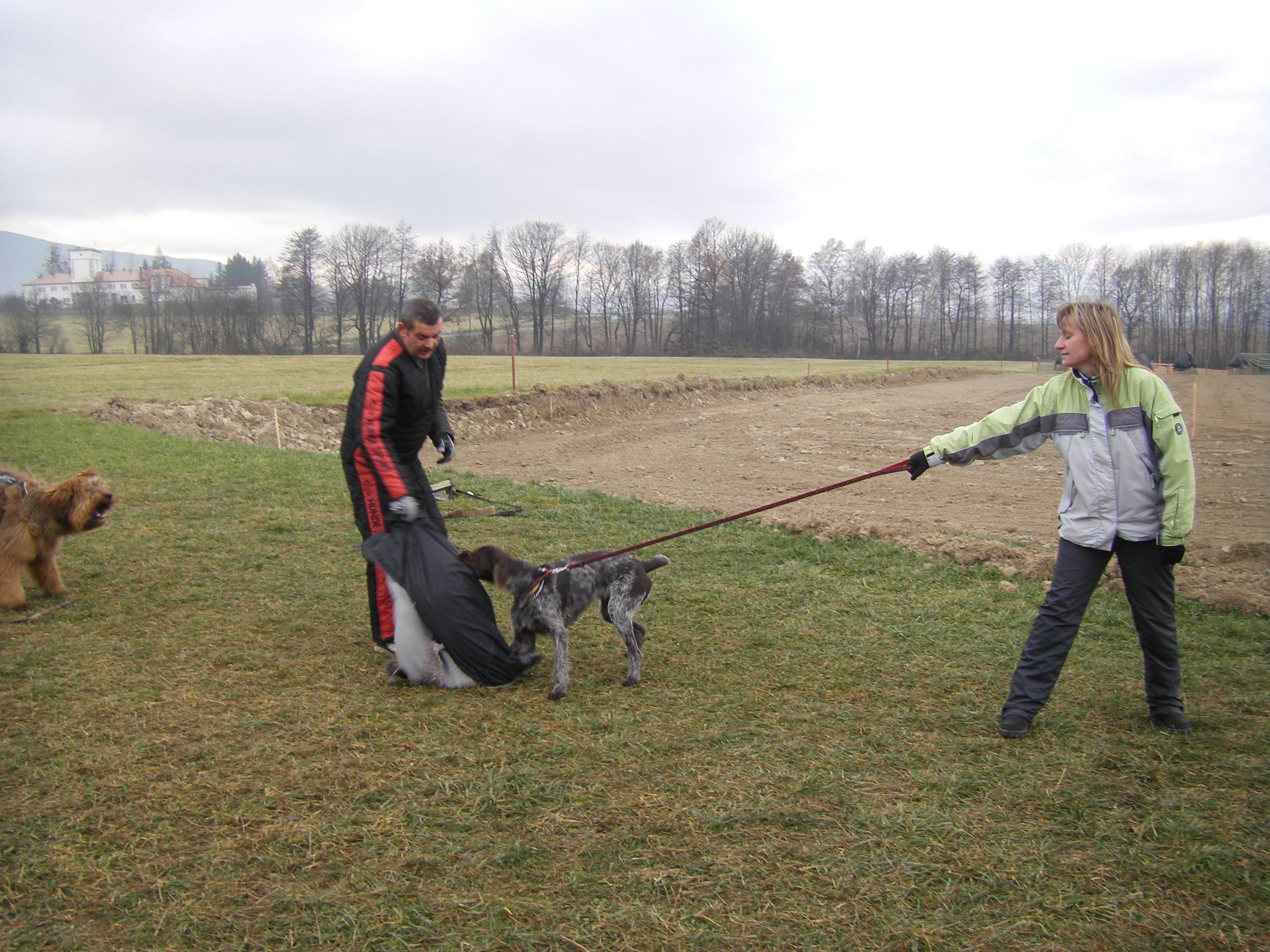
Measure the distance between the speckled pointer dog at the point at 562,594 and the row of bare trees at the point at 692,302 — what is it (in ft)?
214

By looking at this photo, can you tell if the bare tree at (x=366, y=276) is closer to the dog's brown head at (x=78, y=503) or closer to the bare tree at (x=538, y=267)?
the bare tree at (x=538, y=267)

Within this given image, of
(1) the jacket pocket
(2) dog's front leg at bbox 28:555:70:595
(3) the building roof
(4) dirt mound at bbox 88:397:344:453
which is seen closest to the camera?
(1) the jacket pocket

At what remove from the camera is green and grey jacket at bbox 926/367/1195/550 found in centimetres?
358

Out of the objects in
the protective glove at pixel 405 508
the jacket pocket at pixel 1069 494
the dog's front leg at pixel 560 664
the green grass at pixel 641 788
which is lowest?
the green grass at pixel 641 788

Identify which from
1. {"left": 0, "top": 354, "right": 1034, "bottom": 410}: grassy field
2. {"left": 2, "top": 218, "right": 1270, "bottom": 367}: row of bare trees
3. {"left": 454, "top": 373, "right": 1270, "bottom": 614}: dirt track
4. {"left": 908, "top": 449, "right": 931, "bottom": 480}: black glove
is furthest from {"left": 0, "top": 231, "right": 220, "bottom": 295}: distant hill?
{"left": 2, "top": 218, "right": 1270, "bottom": 367}: row of bare trees

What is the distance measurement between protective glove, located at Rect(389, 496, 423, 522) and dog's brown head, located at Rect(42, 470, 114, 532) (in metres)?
2.93

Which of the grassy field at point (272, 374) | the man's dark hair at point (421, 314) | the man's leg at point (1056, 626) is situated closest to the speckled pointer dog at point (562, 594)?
the man's dark hair at point (421, 314)

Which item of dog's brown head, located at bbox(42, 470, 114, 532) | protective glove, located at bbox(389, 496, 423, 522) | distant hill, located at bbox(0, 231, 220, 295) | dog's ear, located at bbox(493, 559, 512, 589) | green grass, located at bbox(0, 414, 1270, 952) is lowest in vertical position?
green grass, located at bbox(0, 414, 1270, 952)

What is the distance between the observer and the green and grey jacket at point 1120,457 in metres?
3.58

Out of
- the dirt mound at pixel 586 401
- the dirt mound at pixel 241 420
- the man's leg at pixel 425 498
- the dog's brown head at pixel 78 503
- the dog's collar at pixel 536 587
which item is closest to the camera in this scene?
the dog's collar at pixel 536 587

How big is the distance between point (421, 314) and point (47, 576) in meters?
3.97

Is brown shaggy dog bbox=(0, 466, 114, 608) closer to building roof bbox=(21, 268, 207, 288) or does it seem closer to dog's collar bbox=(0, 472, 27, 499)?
dog's collar bbox=(0, 472, 27, 499)

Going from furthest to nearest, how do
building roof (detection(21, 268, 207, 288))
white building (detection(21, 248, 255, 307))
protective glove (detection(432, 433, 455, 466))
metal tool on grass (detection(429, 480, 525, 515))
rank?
white building (detection(21, 248, 255, 307)) < building roof (detection(21, 268, 207, 288)) < metal tool on grass (detection(429, 480, 525, 515)) < protective glove (detection(432, 433, 455, 466))

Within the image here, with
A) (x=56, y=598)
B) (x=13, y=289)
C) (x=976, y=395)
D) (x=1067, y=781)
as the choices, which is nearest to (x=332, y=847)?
(x=1067, y=781)
